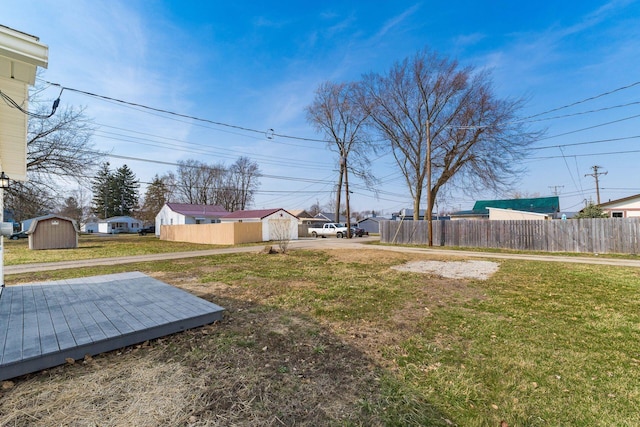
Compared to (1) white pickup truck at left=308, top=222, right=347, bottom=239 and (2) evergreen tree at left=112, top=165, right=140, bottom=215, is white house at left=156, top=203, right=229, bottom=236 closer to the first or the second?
(1) white pickup truck at left=308, top=222, right=347, bottom=239

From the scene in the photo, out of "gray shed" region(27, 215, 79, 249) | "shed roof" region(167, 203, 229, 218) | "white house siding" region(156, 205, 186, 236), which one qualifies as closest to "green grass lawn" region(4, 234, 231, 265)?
"gray shed" region(27, 215, 79, 249)

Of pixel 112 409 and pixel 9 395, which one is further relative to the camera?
pixel 9 395

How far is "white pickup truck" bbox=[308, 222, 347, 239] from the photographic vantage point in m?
29.7

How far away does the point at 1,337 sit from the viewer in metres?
2.80

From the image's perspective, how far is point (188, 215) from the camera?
3105 centimetres

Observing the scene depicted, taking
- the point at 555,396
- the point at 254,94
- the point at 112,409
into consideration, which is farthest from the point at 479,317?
the point at 254,94

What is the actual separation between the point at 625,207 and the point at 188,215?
39.3 meters

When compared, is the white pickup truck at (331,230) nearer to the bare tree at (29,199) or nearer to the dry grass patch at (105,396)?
the bare tree at (29,199)

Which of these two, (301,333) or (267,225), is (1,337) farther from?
(267,225)

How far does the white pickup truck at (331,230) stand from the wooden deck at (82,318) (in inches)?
980

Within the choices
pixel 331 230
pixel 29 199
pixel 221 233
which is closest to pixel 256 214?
pixel 221 233

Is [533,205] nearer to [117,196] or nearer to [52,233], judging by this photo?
[52,233]

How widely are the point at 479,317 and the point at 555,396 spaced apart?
2072 mm

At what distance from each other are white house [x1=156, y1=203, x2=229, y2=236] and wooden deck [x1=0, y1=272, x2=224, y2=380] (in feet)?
91.4
